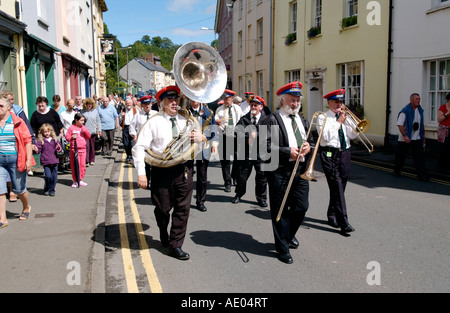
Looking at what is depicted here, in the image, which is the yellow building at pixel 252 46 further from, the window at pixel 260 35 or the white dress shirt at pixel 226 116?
the white dress shirt at pixel 226 116

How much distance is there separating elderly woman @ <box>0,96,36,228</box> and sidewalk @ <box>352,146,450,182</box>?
8.73 meters

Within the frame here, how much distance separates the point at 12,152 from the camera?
607 centimetres

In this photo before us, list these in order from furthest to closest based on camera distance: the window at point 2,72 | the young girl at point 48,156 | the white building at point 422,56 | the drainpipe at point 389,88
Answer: the drainpipe at point 389,88 < the white building at point 422,56 < the window at point 2,72 < the young girl at point 48,156

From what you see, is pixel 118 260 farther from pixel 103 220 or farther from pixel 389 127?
pixel 389 127

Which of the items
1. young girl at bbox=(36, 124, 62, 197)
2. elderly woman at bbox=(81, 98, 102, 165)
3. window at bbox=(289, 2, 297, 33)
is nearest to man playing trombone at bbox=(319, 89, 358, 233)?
young girl at bbox=(36, 124, 62, 197)

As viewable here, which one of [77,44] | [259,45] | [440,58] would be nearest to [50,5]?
[77,44]

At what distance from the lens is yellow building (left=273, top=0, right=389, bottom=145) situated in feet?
48.2

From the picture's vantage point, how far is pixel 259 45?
87.1 ft

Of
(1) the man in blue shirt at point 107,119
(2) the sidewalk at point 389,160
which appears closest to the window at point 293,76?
(2) the sidewalk at point 389,160

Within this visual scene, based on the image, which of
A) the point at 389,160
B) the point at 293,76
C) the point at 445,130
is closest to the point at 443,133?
the point at 445,130

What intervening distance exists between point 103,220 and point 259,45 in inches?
864

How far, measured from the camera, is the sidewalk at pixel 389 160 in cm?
1001

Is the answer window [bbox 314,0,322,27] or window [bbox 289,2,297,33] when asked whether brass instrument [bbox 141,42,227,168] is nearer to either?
window [bbox 314,0,322,27]

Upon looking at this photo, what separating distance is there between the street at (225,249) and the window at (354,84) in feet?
25.4
